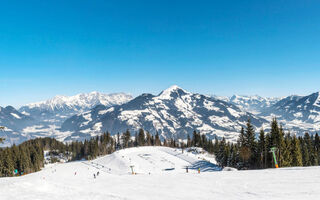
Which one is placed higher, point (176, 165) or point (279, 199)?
point (279, 199)

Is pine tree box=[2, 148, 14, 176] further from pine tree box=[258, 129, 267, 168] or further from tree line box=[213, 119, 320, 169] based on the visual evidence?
pine tree box=[258, 129, 267, 168]

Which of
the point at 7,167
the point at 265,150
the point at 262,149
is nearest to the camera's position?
the point at 265,150

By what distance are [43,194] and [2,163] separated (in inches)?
3962

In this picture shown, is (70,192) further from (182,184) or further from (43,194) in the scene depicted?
(182,184)

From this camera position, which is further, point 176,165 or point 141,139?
point 141,139

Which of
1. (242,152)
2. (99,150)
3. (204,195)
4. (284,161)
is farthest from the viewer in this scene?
(99,150)

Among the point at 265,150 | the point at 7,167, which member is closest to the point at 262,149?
the point at 265,150

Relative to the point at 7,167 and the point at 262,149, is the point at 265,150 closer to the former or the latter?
the point at 262,149

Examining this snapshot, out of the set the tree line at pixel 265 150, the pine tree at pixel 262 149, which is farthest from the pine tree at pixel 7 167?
the pine tree at pixel 262 149

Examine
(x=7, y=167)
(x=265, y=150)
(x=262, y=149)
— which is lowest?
(x=7, y=167)

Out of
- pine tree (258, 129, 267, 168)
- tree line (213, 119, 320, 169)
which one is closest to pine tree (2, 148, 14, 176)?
tree line (213, 119, 320, 169)

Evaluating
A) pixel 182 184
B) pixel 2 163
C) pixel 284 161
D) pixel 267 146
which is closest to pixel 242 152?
pixel 267 146

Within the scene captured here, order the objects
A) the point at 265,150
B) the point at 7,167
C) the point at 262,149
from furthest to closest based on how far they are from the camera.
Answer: the point at 7,167 < the point at 262,149 < the point at 265,150

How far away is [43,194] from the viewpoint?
18.4 metres
